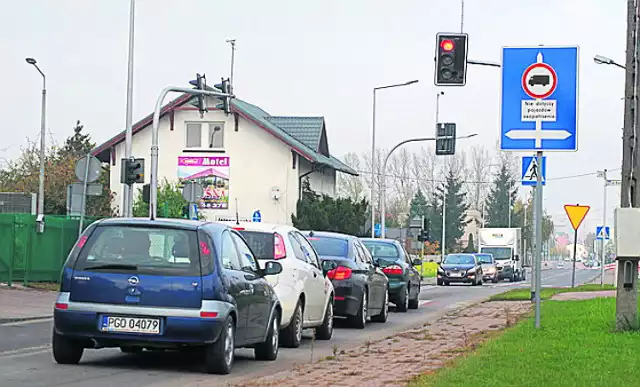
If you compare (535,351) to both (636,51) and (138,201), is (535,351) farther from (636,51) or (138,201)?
(138,201)

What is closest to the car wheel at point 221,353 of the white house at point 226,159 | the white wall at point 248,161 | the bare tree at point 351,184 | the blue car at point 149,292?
the blue car at point 149,292

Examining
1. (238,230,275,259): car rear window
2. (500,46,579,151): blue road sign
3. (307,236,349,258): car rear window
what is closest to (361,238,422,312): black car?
(307,236,349,258): car rear window

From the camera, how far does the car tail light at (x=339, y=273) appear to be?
18.8 metres

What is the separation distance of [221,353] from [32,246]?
1874cm

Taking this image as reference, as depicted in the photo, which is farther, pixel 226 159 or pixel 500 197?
pixel 500 197

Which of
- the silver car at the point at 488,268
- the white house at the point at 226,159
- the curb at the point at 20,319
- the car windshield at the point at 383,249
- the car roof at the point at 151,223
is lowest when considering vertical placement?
the silver car at the point at 488,268

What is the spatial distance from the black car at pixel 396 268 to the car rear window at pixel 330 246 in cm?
522

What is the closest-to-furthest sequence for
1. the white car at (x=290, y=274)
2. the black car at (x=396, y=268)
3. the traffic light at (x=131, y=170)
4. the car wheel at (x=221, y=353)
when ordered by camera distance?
1. the car wheel at (x=221, y=353)
2. the white car at (x=290, y=274)
3. the black car at (x=396, y=268)
4. the traffic light at (x=131, y=170)

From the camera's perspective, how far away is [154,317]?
1120 cm

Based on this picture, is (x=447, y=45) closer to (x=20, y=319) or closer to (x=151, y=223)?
(x=20, y=319)

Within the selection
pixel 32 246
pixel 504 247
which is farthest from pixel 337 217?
pixel 32 246

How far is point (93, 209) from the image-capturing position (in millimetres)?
48875

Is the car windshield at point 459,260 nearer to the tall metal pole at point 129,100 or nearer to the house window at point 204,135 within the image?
the house window at point 204,135

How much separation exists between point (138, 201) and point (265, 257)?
45.2m
